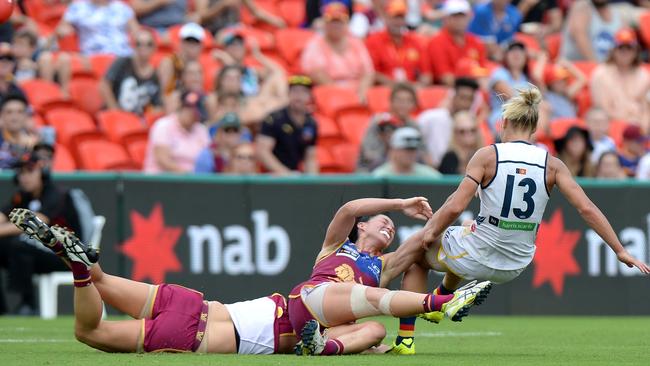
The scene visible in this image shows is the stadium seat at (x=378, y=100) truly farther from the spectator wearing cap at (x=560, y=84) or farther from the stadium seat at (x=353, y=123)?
the spectator wearing cap at (x=560, y=84)

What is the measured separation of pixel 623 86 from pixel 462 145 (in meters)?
3.48

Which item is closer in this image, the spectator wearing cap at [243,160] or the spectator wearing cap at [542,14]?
the spectator wearing cap at [243,160]

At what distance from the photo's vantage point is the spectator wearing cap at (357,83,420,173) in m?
15.1

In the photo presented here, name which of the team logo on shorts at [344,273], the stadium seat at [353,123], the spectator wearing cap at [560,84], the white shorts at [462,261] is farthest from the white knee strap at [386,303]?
the spectator wearing cap at [560,84]

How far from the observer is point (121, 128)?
50.5 feet

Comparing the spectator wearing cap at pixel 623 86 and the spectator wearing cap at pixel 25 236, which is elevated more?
the spectator wearing cap at pixel 623 86

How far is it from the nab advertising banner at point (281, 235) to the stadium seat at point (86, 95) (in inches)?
93.1

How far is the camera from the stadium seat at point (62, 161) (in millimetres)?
14867

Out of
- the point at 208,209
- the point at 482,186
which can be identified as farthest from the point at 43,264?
the point at 482,186

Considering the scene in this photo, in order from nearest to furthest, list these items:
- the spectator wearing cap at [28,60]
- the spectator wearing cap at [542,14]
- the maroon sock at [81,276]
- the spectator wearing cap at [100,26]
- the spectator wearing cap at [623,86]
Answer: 1. the maroon sock at [81,276]
2. the spectator wearing cap at [28,60]
3. the spectator wearing cap at [100,26]
4. the spectator wearing cap at [623,86]
5. the spectator wearing cap at [542,14]

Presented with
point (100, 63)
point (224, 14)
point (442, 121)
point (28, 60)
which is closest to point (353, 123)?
point (442, 121)

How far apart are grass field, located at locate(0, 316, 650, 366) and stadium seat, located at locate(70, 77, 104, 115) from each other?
354cm

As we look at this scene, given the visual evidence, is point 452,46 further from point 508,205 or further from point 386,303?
point 386,303

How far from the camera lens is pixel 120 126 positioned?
1541 centimetres
